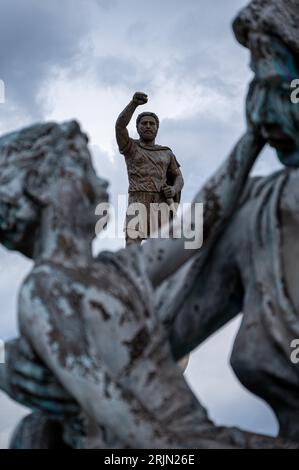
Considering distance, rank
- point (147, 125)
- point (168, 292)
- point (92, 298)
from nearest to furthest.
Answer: point (92, 298)
point (168, 292)
point (147, 125)

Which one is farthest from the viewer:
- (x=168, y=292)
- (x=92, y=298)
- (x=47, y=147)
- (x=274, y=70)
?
(x=168, y=292)

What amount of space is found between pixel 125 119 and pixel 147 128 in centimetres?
94

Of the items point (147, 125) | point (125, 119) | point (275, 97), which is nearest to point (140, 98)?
point (125, 119)

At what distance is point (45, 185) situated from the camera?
4070 millimetres

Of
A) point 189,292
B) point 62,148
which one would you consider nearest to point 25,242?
point 62,148

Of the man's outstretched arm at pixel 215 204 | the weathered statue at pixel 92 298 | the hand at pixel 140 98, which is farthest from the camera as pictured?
the hand at pixel 140 98

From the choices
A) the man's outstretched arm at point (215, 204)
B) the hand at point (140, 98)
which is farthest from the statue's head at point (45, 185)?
the hand at point (140, 98)

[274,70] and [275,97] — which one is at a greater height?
[274,70]

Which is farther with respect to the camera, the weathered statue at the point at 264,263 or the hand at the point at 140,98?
the hand at the point at 140,98

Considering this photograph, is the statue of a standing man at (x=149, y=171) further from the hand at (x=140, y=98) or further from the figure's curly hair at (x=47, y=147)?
the figure's curly hair at (x=47, y=147)

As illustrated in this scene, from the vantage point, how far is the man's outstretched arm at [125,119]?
13.7 meters

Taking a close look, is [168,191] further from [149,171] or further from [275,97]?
[275,97]

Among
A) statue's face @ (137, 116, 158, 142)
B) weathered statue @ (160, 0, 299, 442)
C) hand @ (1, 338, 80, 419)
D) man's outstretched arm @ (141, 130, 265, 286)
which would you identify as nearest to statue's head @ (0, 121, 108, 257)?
man's outstretched arm @ (141, 130, 265, 286)
